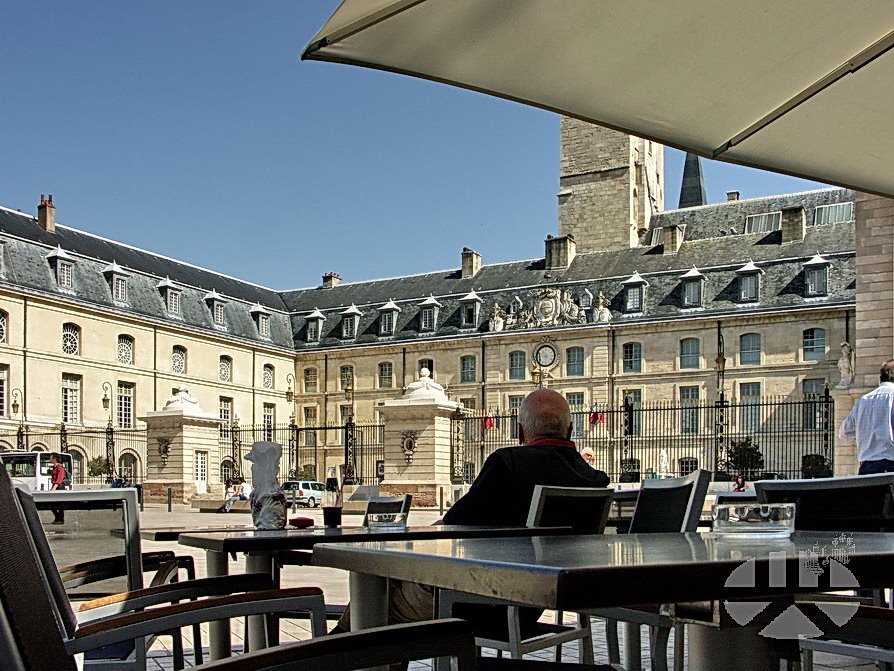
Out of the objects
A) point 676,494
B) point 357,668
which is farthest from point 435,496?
point 357,668

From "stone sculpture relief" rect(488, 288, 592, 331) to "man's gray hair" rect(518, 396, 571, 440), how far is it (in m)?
38.7

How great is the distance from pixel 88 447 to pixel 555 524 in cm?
3610

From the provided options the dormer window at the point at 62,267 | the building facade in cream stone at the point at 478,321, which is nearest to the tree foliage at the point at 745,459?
the building facade in cream stone at the point at 478,321

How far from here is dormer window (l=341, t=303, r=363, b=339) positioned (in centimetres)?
4862

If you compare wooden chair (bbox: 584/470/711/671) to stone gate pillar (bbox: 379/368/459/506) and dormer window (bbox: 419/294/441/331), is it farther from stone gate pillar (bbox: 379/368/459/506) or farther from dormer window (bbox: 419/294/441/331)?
dormer window (bbox: 419/294/441/331)

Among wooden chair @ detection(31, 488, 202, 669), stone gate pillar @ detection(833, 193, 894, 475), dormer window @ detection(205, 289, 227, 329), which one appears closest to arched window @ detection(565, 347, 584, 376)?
dormer window @ detection(205, 289, 227, 329)

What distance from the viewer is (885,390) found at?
649 cm

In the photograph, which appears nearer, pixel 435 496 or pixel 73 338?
pixel 435 496

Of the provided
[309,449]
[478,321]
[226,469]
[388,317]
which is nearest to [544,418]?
[226,469]

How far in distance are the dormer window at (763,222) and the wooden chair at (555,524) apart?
45317mm

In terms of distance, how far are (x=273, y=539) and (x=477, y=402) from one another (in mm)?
40453

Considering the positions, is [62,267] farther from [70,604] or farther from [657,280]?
[70,604]

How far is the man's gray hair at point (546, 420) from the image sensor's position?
3.58m

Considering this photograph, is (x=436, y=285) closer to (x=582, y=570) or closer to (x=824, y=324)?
(x=824, y=324)
